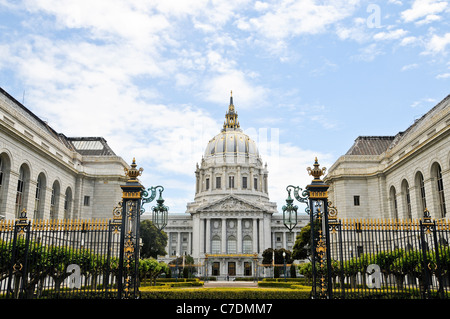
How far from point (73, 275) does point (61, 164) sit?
31902 mm

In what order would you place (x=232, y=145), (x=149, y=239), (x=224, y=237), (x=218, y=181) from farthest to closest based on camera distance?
(x=232, y=145)
(x=218, y=181)
(x=224, y=237)
(x=149, y=239)

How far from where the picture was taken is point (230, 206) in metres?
104

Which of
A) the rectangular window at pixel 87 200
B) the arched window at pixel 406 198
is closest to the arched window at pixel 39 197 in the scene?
the rectangular window at pixel 87 200

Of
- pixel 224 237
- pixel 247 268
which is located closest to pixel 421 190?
pixel 247 268

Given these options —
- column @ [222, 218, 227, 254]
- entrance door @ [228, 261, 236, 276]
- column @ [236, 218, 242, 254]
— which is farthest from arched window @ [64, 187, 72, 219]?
column @ [236, 218, 242, 254]

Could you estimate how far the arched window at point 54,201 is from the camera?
151ft

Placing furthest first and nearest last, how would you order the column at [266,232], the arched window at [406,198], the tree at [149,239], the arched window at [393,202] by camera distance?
1. the column at [266,232]
2. the tree at [149,239]
3. the arched window at [393,202]
4. the arched window at [406,198]

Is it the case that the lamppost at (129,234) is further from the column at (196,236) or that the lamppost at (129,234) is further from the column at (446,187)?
the column at (196,236)

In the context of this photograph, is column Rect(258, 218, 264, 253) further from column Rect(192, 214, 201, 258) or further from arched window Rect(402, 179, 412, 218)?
arched window Rect(402, 179, 412, 218)

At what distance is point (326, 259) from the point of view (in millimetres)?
16781

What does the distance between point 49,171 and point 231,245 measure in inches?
2554

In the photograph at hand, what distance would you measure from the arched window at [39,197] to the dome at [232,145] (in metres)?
80.5

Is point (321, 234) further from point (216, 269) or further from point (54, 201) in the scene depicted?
point (216, 269)
